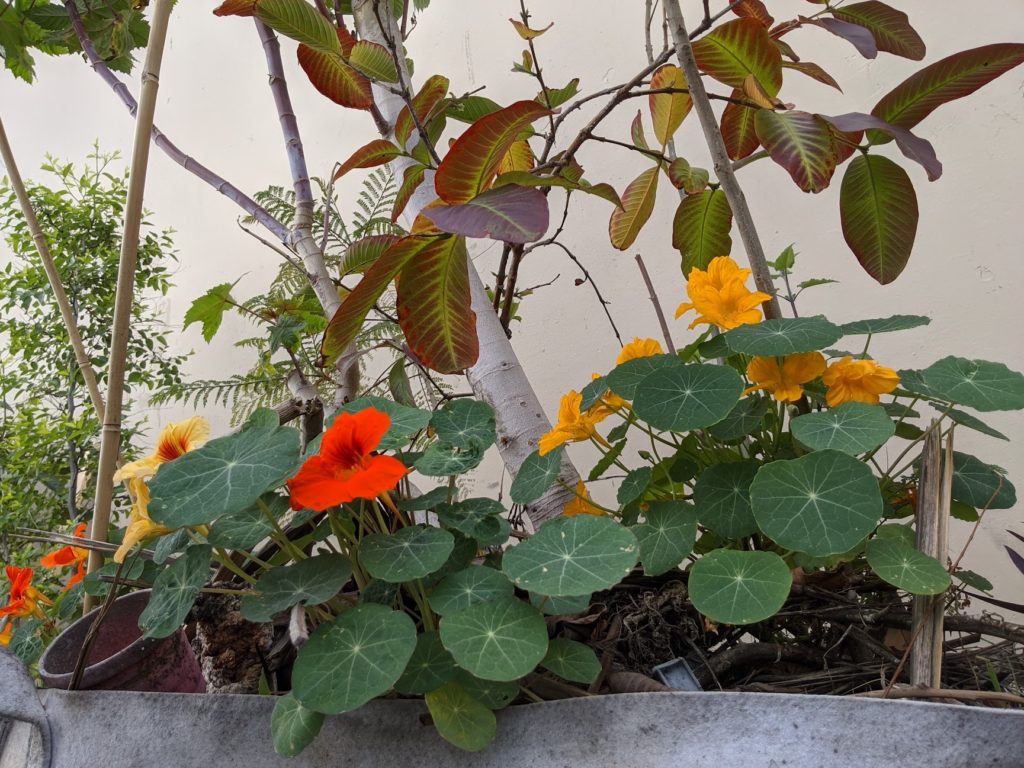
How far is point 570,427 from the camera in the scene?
0.65 m

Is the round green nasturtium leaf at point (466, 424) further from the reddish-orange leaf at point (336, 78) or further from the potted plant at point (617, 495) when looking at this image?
the reddish-orange leaf at point (336, 78)

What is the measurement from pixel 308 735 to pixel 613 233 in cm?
68

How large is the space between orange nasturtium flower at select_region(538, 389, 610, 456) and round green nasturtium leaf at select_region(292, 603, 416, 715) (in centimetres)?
23

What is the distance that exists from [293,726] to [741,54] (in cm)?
66

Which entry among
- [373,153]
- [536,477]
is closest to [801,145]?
[536,477]

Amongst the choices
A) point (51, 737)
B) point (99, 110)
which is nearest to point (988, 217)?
point (51, 737)

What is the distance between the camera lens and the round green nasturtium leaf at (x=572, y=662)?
0.48m

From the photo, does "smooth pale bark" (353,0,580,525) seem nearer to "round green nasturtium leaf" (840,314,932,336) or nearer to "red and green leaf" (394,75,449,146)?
"red and green leaf" (394,75,449,146)

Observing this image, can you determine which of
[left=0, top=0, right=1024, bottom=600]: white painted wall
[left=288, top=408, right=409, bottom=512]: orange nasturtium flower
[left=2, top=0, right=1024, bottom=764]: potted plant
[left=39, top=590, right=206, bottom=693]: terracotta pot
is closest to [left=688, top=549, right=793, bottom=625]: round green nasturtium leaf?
[left=2, top=0, right=1024, bottom=764]: potted plant

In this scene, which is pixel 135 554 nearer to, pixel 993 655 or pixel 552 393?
pixel 993 655

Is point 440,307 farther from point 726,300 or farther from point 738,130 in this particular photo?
point 738,130

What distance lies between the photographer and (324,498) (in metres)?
0.46

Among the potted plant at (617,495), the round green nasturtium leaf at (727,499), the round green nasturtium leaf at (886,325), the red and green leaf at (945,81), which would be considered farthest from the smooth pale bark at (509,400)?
the red and green leaf at (945,81)

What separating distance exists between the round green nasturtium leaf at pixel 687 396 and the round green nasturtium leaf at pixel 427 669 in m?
0.23
